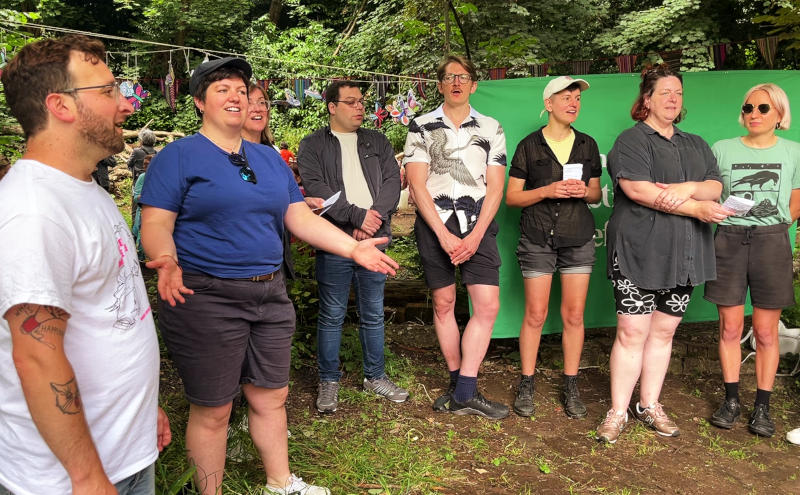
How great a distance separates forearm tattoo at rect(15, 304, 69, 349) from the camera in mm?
1328

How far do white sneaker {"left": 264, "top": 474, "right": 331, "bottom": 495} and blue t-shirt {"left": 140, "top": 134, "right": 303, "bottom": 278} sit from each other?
0.97 m

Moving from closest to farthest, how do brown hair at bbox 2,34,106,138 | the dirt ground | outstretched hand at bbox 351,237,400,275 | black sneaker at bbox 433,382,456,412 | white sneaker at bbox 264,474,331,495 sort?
brown hair at bbox 2,34,106,138
outstretched hand at bbox 351,237,400,275
white sneaker at bbox 264,474,331,495
the dirt ground
black sneaker at bbox 433,382,456,412

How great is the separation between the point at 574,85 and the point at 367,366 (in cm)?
221

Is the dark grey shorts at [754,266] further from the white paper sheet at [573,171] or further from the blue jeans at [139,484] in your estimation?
the blue jeans at [139,484]

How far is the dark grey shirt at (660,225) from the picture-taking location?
3604 mm

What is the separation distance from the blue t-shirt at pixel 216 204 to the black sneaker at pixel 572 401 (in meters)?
2.36

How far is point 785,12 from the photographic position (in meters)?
4.34

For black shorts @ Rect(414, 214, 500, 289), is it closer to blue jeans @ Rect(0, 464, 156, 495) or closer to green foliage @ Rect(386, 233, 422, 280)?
blue jeans @ Rect(0, 464, 156, 495)

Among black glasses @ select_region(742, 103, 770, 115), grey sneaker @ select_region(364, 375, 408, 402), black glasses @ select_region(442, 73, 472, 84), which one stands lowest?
grey sneaker @ select_region(364, 375, 408, 402)

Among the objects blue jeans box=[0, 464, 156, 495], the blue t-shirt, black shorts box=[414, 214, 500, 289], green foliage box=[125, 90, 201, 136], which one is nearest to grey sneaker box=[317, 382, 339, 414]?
black shorts box=[414, 214, 500, 289]

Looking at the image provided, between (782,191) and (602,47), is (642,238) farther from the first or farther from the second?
(602,47)

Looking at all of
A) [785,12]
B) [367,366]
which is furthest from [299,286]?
[785,12]

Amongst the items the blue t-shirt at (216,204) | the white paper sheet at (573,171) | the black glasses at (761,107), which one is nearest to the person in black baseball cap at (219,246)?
the blue t-shirt at (216,204)

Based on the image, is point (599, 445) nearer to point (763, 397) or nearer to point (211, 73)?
point (763, 397)
